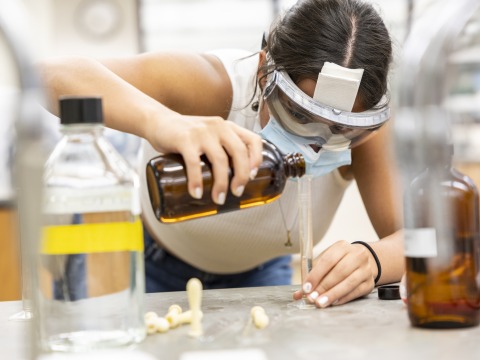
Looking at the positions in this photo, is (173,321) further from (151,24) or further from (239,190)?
(151,24)

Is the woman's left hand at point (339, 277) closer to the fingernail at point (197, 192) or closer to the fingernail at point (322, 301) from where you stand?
the fingernail at point (322, 301)

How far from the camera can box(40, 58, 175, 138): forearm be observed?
3.65 feet

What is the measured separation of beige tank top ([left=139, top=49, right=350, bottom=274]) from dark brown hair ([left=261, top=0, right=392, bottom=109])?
0.23m

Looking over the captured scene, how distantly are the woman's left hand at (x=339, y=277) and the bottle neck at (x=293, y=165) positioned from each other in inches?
7.0

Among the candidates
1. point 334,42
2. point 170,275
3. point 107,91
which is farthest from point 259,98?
point 170,275

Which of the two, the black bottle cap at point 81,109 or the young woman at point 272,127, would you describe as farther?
the young woman at point 272,127

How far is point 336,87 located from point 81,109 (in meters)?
0.55

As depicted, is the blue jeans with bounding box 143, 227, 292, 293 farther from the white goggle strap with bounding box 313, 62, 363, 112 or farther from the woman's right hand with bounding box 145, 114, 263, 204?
the woman's right hand with bounding box 145, 114, 263, 204

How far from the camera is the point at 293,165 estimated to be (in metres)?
1.00

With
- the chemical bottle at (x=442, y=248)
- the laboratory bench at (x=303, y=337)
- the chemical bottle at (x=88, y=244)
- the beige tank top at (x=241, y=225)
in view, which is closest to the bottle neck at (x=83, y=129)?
the chemical bottle at (x=88, y=244)

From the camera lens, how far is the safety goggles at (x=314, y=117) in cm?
118

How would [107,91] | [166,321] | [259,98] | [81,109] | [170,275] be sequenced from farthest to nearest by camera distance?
[170,275], [259,98], [107,91], [166,321], [81,109]

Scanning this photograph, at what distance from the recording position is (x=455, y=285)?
32.4 inches

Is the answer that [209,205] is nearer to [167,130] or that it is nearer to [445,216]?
[167,130]
